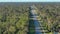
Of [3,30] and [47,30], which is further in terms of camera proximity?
[47,30]

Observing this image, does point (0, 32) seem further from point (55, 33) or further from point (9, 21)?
point (55, 33)

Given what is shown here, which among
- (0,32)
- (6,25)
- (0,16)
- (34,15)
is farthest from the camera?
(34,15)

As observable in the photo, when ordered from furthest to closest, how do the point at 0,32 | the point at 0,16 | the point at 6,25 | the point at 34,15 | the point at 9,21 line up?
the point at 34,15 → the point at 0,16 → the point at 9,21 → the point at 6,25 → the point at 0,32

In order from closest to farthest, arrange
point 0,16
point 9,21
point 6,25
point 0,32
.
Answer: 1. point 0,32
2. point 6,25
3. point 9,21
4. point 0,16

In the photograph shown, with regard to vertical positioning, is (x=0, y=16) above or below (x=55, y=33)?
above

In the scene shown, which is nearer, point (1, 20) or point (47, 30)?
point (47, 30)

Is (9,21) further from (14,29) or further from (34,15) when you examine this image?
(34,15)

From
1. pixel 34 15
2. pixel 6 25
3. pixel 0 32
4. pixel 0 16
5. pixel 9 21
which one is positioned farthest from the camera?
pixel 34 15

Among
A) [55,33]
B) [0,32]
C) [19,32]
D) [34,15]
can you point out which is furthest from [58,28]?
[34,15]

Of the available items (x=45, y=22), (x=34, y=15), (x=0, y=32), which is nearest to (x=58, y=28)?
(x=45, y=22)
